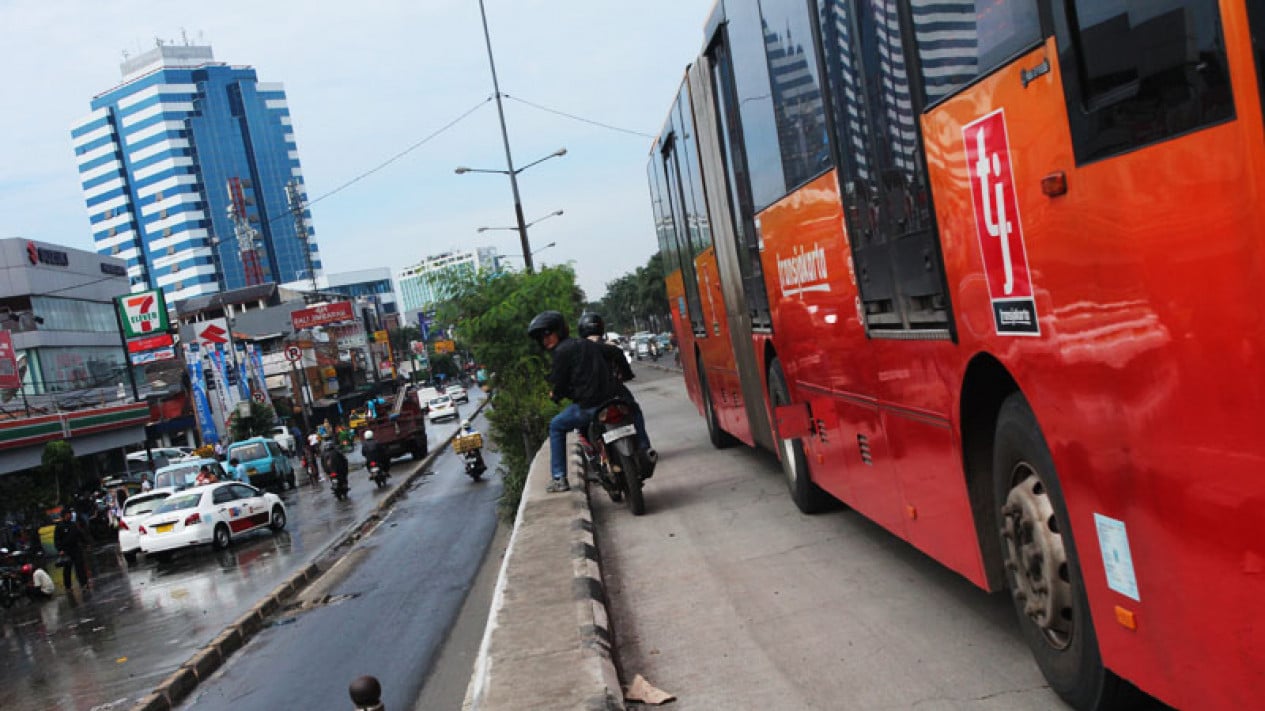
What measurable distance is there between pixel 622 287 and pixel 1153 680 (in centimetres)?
14958

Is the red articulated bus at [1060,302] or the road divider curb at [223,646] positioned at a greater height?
the red articulated bus at [1060,302]

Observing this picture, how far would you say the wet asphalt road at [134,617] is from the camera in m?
12.6

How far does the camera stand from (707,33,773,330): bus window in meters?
9.75

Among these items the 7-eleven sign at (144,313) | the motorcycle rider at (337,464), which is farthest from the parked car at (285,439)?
the motorcycle rider at (337,464)

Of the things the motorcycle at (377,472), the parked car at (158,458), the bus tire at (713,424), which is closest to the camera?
the bus tire at (713,424)

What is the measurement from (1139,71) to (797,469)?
6.89 meters

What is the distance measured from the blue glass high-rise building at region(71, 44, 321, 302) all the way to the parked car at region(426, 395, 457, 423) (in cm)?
10575

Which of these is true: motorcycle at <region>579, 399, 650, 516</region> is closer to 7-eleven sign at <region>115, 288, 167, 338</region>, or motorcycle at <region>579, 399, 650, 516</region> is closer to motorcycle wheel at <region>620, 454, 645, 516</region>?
motorcycle wheel at <region>620, 454, 645, 516</region>

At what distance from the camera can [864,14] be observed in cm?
539

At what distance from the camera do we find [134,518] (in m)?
25.6

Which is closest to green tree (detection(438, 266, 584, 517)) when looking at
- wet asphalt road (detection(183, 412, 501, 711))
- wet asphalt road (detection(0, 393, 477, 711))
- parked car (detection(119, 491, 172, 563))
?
wet asphalt road (detection(183, 412, 501, 711))

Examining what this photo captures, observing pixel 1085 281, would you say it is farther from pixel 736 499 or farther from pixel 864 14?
pixel 736 499

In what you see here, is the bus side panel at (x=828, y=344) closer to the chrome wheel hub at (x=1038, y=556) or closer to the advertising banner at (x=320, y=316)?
the chrome wheel hub at (x=1038, y=556)

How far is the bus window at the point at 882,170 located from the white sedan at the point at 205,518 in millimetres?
20429
